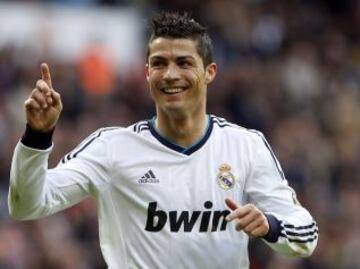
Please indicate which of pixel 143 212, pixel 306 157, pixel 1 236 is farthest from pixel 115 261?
pixel 306 157

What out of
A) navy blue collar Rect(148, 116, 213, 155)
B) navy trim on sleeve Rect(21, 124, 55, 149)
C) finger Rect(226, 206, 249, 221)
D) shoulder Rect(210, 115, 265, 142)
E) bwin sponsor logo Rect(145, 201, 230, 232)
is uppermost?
navy trim on sleeve Rect(21, 124, 55, 149)

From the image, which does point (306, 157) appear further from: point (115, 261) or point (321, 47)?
point (115, 261)

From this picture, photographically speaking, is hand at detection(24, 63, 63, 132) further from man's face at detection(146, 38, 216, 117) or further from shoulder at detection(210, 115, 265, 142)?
shoulder at detection(210, 115, 265, 142)

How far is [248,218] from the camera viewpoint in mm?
7559

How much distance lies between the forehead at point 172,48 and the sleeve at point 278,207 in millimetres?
621

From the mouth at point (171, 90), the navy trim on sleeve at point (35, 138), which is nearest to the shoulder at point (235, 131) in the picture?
the mouth at point (171, 90)

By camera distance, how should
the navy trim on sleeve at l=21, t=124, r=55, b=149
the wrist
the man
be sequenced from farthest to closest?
the man, the wrist, the navy trim on sleeve at l=21, t=124, r=55, b=149

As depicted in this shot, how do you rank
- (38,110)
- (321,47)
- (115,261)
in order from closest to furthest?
1. (38,110)
2. (115,261)
3. (321,47)

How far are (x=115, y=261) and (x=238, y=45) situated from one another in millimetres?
11855

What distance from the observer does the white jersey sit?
8.16m

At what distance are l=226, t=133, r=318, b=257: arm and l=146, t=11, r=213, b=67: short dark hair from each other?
58cm

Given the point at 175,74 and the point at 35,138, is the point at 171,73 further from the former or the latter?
the point at 35,138

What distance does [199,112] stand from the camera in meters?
8.49

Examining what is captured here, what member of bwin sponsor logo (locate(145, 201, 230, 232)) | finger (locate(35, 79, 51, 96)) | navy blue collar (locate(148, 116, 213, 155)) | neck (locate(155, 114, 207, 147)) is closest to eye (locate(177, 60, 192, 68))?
neck (locate(155, 114, 207, 147))
